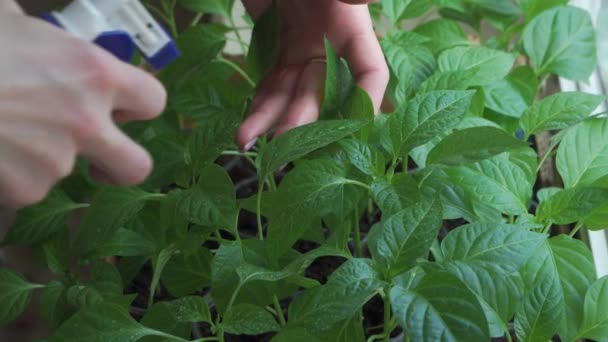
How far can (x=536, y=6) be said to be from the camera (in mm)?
820

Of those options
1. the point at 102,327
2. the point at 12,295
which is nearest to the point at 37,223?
the point at 12,295

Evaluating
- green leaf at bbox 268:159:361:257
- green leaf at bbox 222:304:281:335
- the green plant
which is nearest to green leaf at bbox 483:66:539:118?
the green plant

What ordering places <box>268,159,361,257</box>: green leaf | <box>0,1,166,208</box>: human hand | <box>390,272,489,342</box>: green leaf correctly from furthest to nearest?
<box>268,159,361,257</box>: green leaf
<box>390,272,489,342</box>: green leaf
<box>0,1,166,208</box>: human hand

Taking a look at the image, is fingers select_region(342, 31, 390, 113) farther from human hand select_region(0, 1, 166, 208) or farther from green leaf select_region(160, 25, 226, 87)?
human hand select_region(0, 1, 166, 208)

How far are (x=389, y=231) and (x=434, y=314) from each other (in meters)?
0.07

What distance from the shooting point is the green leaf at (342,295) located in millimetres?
456

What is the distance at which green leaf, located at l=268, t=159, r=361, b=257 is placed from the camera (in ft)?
1.69

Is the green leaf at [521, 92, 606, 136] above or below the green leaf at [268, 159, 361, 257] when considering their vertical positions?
below

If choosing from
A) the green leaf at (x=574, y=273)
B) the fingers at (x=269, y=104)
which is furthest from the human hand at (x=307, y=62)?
the green leaf at (x=574, y=273)

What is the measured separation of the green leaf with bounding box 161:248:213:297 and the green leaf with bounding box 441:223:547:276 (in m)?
0.23

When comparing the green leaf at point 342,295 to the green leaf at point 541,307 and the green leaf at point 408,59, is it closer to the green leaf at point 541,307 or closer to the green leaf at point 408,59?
the green leaf at point 541,307

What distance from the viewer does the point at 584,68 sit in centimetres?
77

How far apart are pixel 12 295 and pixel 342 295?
0.37 metres

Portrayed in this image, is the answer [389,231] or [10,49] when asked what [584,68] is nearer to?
[389,231]
